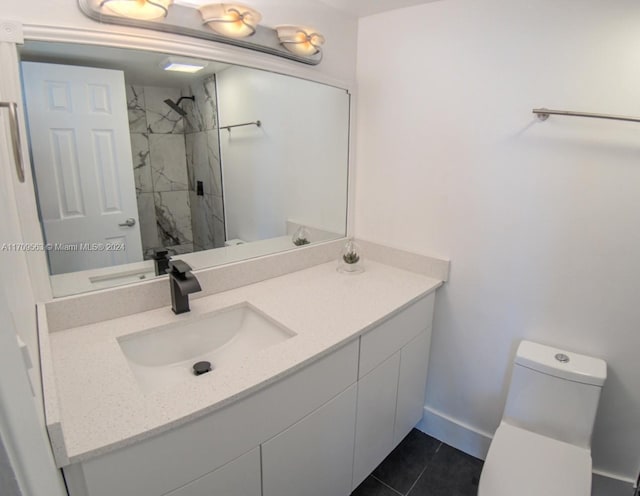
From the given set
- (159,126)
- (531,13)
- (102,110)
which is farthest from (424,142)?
(102,110)

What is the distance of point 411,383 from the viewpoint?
5.95 feet

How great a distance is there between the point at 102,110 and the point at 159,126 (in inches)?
7.9

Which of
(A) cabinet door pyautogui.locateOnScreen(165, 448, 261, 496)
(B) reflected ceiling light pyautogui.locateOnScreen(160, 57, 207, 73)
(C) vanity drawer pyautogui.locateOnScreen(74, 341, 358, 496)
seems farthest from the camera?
(B) reflected ceiling light pyautogui.locateOnScreen(160, 57, 207, 73)

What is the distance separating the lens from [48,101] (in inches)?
44.6

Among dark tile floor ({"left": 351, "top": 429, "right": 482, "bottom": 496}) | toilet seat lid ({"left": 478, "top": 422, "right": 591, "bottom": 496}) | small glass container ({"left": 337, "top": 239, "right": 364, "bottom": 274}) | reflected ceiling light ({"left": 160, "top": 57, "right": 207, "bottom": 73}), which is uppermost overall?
reflected ceiling light ({"left": 160, "top": 57, "right": 207, "bottom": 73})

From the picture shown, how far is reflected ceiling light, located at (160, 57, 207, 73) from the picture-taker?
1344 millimetres

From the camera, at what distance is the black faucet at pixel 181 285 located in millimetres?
1293

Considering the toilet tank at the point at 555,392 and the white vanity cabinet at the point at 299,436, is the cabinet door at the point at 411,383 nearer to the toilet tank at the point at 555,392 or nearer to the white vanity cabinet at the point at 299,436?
the white vanity cabinet at the point at 299,436

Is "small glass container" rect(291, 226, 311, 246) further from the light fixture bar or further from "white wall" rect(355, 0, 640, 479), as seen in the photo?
the light fixture bar

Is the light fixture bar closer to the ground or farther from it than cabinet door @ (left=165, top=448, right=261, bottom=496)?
farther from it

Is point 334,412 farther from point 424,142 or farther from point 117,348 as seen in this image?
point 424,142

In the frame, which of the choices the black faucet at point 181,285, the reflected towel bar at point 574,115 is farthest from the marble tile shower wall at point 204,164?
the reflected towel bar at point 574,115

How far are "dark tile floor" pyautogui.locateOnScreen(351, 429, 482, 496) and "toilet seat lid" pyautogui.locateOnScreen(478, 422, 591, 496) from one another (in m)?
0.45

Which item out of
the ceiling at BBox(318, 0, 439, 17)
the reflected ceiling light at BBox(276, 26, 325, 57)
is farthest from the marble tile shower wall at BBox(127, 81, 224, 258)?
the ceiling at BBox(318, 0, 439, 17)
